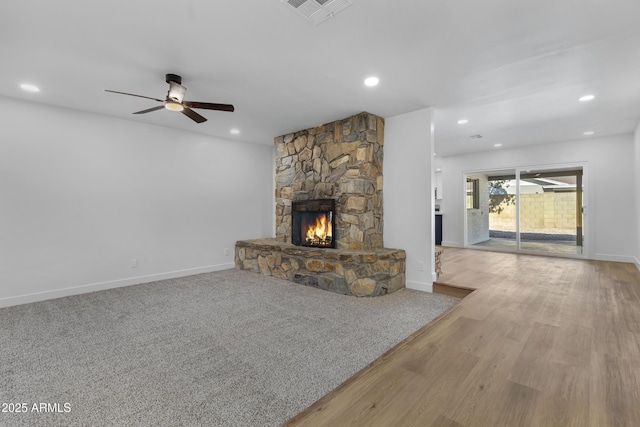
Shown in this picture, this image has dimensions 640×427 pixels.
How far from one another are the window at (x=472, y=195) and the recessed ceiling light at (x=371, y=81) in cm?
557

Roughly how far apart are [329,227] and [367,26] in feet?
9.43

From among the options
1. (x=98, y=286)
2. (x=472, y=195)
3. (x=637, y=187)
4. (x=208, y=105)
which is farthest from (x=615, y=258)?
(x=98, y=286)

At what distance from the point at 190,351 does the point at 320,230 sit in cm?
270

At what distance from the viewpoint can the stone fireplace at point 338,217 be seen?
12.7 ft

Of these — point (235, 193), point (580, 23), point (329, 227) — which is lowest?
point (329, 227)

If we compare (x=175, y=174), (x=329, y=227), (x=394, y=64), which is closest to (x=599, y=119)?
(x=394, y=64)

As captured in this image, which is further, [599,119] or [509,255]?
[509,255]

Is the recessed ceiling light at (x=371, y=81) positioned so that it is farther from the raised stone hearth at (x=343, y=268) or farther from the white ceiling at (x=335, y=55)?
the raised stone hearth at (x=343, y=268)

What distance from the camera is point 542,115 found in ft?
14.3

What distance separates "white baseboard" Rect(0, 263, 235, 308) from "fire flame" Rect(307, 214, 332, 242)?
6.90ft

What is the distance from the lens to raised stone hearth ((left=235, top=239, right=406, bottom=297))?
12.4 ft

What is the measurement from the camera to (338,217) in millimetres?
4441

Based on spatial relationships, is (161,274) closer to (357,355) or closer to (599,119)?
(357,355)

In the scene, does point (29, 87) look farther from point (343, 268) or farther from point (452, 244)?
point (452, 244)
